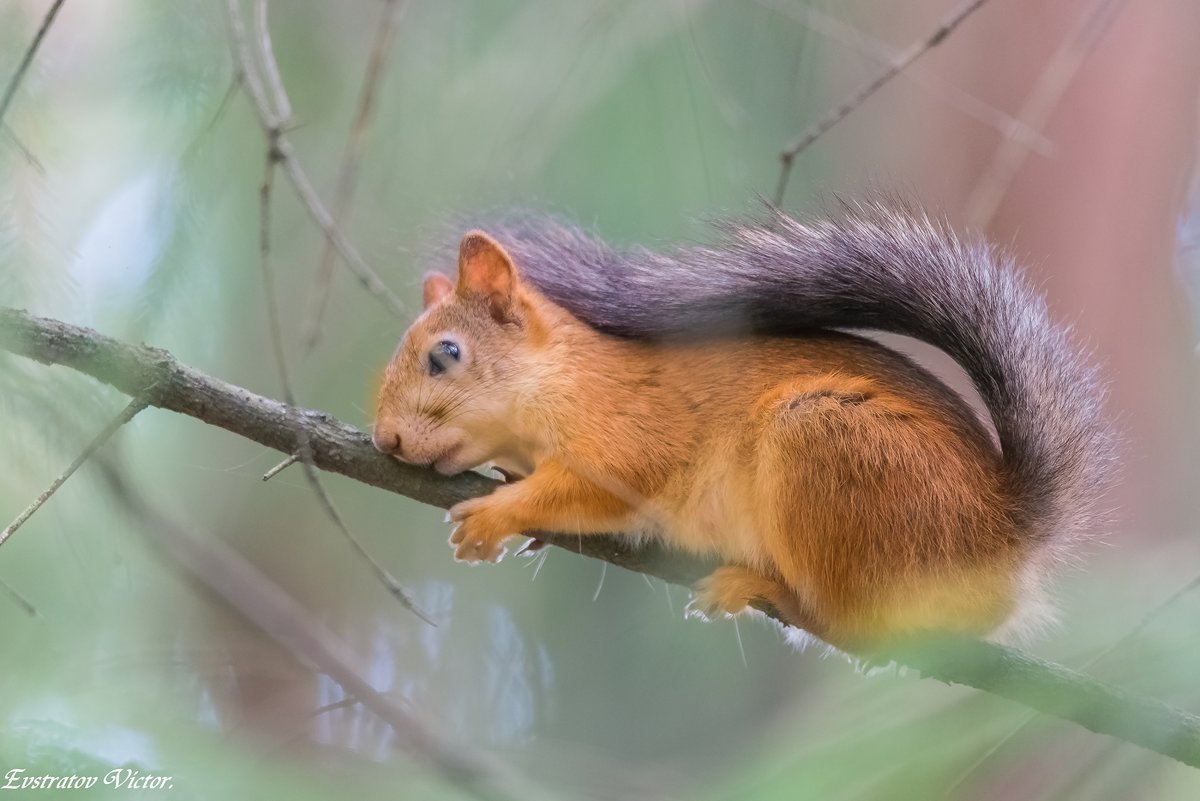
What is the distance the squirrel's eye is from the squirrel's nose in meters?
0.18

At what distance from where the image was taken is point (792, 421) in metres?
1.52

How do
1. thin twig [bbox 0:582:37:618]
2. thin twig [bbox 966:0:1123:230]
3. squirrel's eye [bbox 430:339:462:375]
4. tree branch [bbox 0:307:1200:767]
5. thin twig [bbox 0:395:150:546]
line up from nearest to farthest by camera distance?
tree branch [bbox 0:307:1200:767]
thin twig [bbox 0:395:150:546]
thin twig [bbox 0:582:37:618]
squirrel's eye [bbox 430:339:462:375]
thin twig [bbox 966:0:1123:230]

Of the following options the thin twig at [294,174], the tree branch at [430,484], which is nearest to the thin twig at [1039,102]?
the tree branch at [430,484]

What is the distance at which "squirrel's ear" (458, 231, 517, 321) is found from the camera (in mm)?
1683

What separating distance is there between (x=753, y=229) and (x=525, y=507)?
0.55 metres

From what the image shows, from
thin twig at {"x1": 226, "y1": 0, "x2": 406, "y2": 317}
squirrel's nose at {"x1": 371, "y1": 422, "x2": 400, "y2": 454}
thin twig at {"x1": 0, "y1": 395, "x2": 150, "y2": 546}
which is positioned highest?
thin twig at {"x1": 226, "y1": 0, "x2": 406, "y2": 317}

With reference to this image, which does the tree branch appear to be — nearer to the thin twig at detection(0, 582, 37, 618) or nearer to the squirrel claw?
the squirrel claw

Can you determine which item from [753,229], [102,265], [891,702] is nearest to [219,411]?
[102,265]

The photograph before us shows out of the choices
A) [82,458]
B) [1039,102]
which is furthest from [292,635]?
[1039,102]

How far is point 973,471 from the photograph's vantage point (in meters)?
1.51

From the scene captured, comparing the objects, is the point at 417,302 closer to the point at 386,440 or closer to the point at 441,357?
the point at 441,357

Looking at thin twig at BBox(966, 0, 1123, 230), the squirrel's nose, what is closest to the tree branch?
the squirrel's nose

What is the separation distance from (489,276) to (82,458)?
0.81m

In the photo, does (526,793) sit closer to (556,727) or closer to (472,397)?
(472,397)
